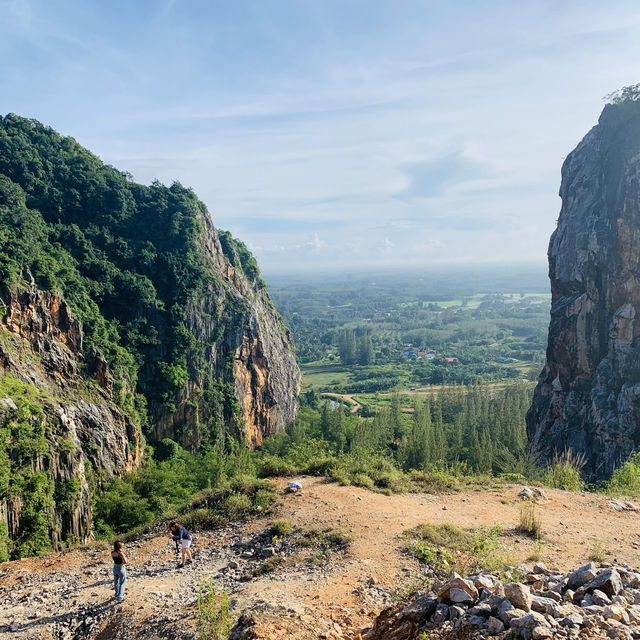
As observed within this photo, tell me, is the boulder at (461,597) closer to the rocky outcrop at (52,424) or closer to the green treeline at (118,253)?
the rocky outcrop at (52,424)

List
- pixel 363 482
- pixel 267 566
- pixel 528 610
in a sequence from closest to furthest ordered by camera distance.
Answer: pixel 528 610
pixel 267 566
pixel 363 482

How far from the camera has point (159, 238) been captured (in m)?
46.5

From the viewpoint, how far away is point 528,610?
5.46 meters

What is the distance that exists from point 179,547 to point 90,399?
2246 centimetres

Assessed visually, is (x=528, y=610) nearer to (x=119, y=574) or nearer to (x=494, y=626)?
(x=494, y=626)

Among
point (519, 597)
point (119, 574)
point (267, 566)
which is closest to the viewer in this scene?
point (519, 597)

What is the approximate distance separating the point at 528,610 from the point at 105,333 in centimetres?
3706

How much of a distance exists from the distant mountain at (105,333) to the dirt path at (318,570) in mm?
12902

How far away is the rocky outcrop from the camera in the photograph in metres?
22.0

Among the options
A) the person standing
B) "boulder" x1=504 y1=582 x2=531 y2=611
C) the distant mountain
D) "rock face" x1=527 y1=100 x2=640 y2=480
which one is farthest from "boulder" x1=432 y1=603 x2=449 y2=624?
"rock face" x1=527 y1=100 x2=640 y2=480

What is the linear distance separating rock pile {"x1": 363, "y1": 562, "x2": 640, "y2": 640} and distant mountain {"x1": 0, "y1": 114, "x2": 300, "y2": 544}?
21934mm

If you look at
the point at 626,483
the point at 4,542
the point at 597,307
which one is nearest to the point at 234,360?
the point at 4,542

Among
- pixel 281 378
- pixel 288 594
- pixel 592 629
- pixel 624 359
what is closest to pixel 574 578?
pixel 592 629

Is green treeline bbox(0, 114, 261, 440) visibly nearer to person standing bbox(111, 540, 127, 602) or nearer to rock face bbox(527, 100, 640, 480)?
person standing bbox(111, 540, 127, 602)
